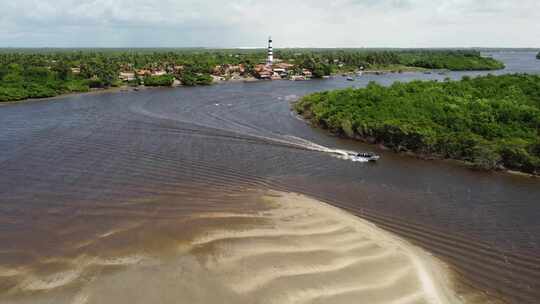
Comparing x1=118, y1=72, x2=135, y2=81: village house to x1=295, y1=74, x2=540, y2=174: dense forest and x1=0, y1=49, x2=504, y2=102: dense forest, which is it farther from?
x1=295, y1=74, x2=540, y2=174: dense forest

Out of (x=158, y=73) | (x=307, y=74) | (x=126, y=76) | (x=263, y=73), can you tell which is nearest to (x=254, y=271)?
(x=126, y=76)

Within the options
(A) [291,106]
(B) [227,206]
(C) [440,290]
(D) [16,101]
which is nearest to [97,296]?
(B) [227,206]

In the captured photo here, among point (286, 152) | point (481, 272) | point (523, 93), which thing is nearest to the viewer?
point (481, 272)

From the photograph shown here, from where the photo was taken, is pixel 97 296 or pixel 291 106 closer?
pixel 97 296

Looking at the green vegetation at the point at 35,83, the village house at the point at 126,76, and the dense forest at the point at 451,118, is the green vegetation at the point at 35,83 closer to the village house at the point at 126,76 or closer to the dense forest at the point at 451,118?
the village house at the point at 126,76

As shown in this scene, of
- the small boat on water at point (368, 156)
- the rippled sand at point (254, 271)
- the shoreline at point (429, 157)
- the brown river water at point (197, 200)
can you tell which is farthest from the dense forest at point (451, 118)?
the rippled sand at point (254, 271)

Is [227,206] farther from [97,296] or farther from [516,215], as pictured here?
[516,215]

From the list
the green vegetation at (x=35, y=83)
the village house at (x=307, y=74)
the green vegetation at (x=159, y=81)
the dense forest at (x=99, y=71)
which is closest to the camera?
the green vegetation at (x=35, y=83)

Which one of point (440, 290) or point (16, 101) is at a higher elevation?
point (16, 101)

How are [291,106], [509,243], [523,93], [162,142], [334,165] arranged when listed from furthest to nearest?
1. [291,106]
2. [523,93]
3. [162,142]
4. [334,165]
5. [509,243]
